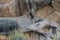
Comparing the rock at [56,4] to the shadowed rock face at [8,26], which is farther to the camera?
the rock at [56,4]

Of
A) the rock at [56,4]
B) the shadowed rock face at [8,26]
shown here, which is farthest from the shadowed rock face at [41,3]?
the shadowed rock face at [8,26]

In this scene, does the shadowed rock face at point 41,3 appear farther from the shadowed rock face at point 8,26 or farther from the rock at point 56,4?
the shadowed rock face at point 8,26

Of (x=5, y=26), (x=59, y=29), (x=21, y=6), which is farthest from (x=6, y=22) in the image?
(x=59, y=29)

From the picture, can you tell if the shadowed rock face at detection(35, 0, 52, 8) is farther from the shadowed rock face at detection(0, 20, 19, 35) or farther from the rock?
the shadowed rock face at detection(0, 20, 19, 35)

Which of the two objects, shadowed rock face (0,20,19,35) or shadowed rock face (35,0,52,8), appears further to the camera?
shadowed rock face (35,0,52,8)

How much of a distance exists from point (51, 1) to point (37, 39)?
88 cm

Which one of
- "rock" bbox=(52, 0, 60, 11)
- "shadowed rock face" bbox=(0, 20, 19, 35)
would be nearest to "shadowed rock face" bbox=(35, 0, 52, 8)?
"rock" bbox=(52, 0, 60, 11)

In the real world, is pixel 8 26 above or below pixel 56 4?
below

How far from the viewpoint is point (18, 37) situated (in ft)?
6.77

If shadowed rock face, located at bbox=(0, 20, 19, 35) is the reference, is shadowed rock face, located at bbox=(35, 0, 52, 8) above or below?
above

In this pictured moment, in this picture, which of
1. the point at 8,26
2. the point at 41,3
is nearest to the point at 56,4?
the point at 41,3

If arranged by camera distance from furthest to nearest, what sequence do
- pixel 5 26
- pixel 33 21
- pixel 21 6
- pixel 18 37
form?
pixel 21 6 → pixel 33 21 → pixel 5 26 → pixel 18 37

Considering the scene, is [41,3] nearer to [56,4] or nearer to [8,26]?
[56,4]

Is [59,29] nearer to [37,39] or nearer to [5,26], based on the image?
[37,39]
